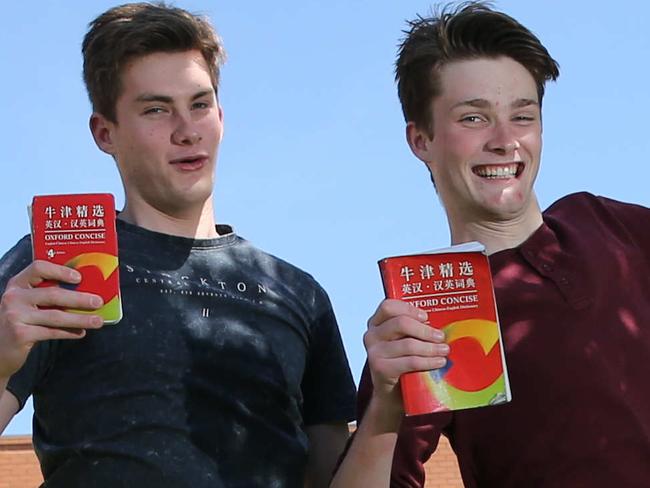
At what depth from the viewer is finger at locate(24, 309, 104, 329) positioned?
124 inches

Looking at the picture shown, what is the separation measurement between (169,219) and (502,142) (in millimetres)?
1011

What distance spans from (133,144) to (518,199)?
1134mm

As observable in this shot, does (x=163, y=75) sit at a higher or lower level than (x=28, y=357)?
higher

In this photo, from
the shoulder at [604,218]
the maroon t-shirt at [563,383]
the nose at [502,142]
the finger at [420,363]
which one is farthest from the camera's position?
the shoulder at [604,218]

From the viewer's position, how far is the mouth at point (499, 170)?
373 centimetres

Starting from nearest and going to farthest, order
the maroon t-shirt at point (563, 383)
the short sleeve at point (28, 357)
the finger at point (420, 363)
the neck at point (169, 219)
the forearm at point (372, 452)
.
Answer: the finger at point (420, 363) → the forearm at point (372, 452) → the maroon t-shirt at point (563, 383) → the short sleeve at point (28, 357) → the neck at point (169, 219)

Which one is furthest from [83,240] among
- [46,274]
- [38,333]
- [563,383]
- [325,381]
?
[563,383]

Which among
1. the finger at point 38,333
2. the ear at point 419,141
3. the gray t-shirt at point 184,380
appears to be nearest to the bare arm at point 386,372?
the gray t-shirt at point 184,380

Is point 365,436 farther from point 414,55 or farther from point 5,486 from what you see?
point 5,486

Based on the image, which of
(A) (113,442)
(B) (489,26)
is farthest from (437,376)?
(B) (489,26)

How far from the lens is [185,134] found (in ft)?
12.7

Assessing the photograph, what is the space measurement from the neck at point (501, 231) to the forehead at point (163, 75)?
914 mm

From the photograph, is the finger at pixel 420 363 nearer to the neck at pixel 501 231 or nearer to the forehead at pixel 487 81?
the neck at pixel 501 231

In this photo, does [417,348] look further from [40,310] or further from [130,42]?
[130,42]
